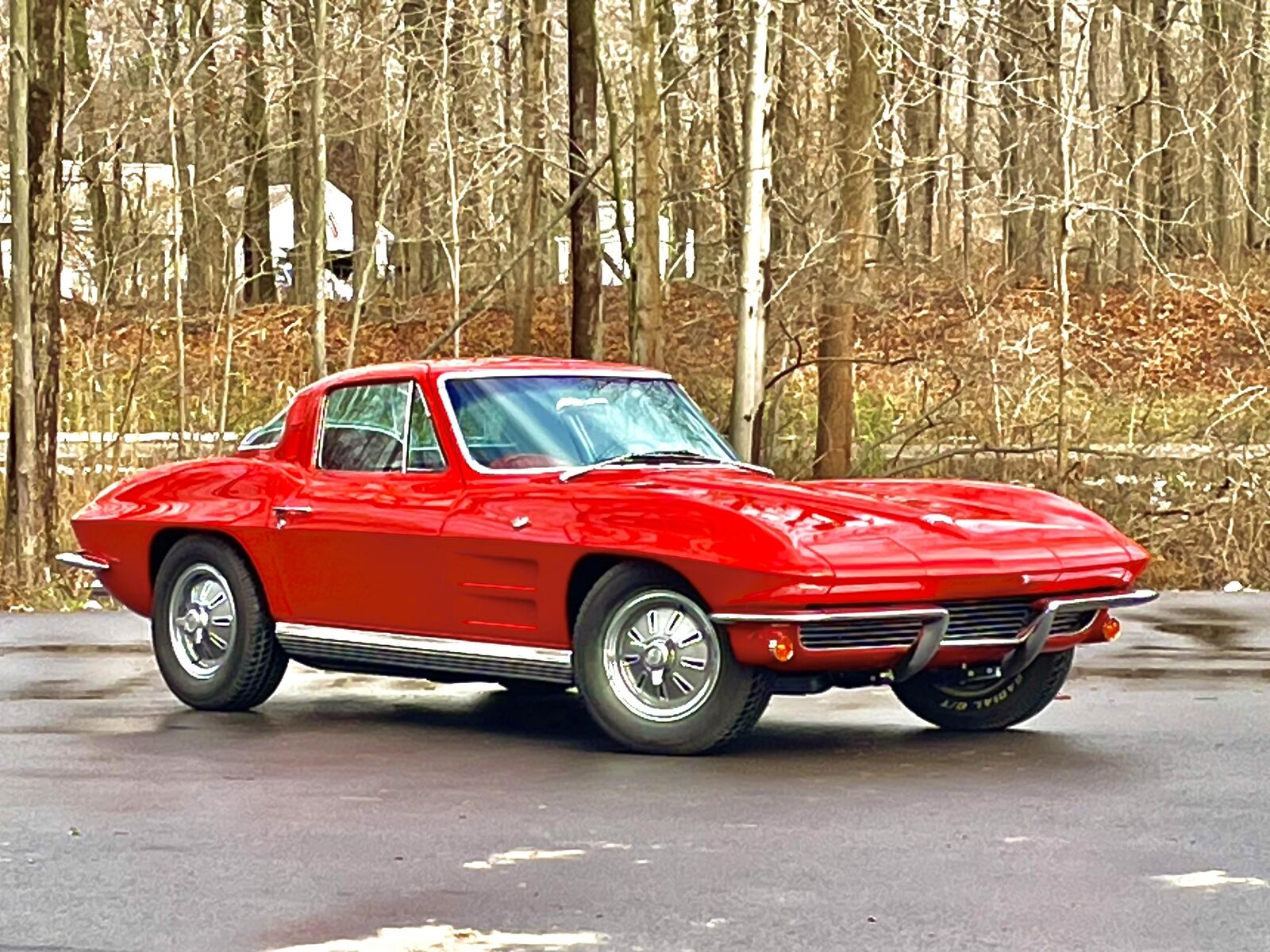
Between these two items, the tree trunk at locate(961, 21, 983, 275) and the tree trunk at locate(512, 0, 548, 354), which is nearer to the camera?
the tree trunk at locate(961, 21, 983, 275)

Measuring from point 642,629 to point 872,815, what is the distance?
1588 mm

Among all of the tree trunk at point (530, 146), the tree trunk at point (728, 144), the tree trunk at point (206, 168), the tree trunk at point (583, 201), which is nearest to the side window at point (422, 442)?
the tree trunk at point (583, 201)

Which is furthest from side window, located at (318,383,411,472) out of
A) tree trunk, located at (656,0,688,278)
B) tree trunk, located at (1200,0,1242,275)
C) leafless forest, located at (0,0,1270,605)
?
tree trunk, located at (1200,0,1242,275)

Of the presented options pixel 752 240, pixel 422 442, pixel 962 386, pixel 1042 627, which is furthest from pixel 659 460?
pixel 962 386

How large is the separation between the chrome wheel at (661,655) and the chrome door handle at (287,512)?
185cm

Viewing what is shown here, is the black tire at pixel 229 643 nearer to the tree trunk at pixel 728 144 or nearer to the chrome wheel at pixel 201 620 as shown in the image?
the chrome wheel at pixel 201 620

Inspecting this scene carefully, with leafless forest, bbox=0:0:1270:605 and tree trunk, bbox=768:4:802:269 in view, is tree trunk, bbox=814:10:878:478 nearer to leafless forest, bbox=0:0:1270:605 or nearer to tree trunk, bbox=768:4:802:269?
leafless forest, bbox=0:0:1270:605

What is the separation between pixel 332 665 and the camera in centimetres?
1070

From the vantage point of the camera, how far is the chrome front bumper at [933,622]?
883 centimetres

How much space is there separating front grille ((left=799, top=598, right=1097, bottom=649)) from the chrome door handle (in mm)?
2678

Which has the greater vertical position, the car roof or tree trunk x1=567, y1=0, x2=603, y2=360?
tree trunk x1=567, y1=0, x2=603, y2=360

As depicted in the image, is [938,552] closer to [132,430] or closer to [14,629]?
[14,629]

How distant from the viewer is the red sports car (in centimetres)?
899

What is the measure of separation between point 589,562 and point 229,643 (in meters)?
2.17
